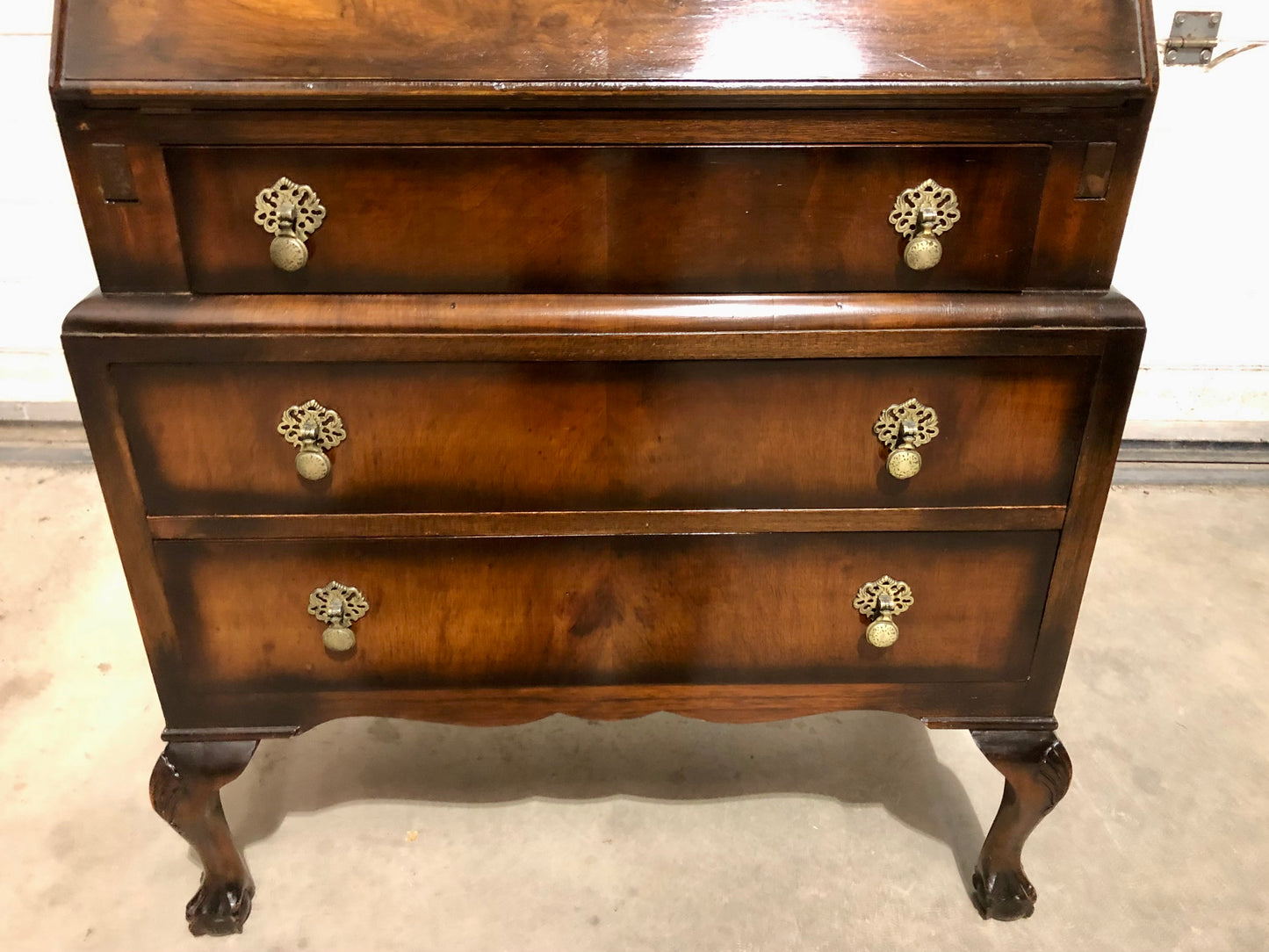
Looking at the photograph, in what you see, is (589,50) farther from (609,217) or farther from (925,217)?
(925,217)

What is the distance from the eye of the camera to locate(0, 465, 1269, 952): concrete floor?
1334 mm

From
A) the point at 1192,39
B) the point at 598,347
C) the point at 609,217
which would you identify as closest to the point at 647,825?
the point at 598,347

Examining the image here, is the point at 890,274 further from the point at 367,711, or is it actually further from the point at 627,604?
the point at 367,711

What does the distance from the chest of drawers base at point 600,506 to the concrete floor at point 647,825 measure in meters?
0.23

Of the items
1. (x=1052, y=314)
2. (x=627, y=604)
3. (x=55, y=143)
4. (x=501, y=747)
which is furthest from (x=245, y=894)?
(x=55, y=143)

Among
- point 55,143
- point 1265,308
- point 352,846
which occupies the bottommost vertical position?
point 352,846

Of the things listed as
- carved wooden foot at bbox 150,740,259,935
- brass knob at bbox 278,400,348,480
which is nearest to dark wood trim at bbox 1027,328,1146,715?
brass knob at bbox 278,400,348,480

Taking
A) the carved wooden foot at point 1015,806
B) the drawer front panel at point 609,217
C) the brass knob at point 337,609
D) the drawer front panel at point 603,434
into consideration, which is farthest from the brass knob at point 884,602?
the brass knob at point 337,609

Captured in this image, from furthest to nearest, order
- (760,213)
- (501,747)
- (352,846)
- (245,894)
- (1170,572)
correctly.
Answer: (1170,572), (501,747), (352,846), (245,894), (760,213)

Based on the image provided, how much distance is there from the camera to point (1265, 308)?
2.16 meters

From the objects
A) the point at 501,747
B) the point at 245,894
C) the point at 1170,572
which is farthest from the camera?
the point at 1170,572

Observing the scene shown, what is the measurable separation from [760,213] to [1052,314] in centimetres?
32

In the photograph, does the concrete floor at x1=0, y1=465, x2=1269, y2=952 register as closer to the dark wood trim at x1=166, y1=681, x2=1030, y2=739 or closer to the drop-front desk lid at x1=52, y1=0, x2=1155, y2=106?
the dark wood trim at x1=166, y1=681, x2=1030, y2=739

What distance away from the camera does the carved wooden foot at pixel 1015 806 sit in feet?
4.01
